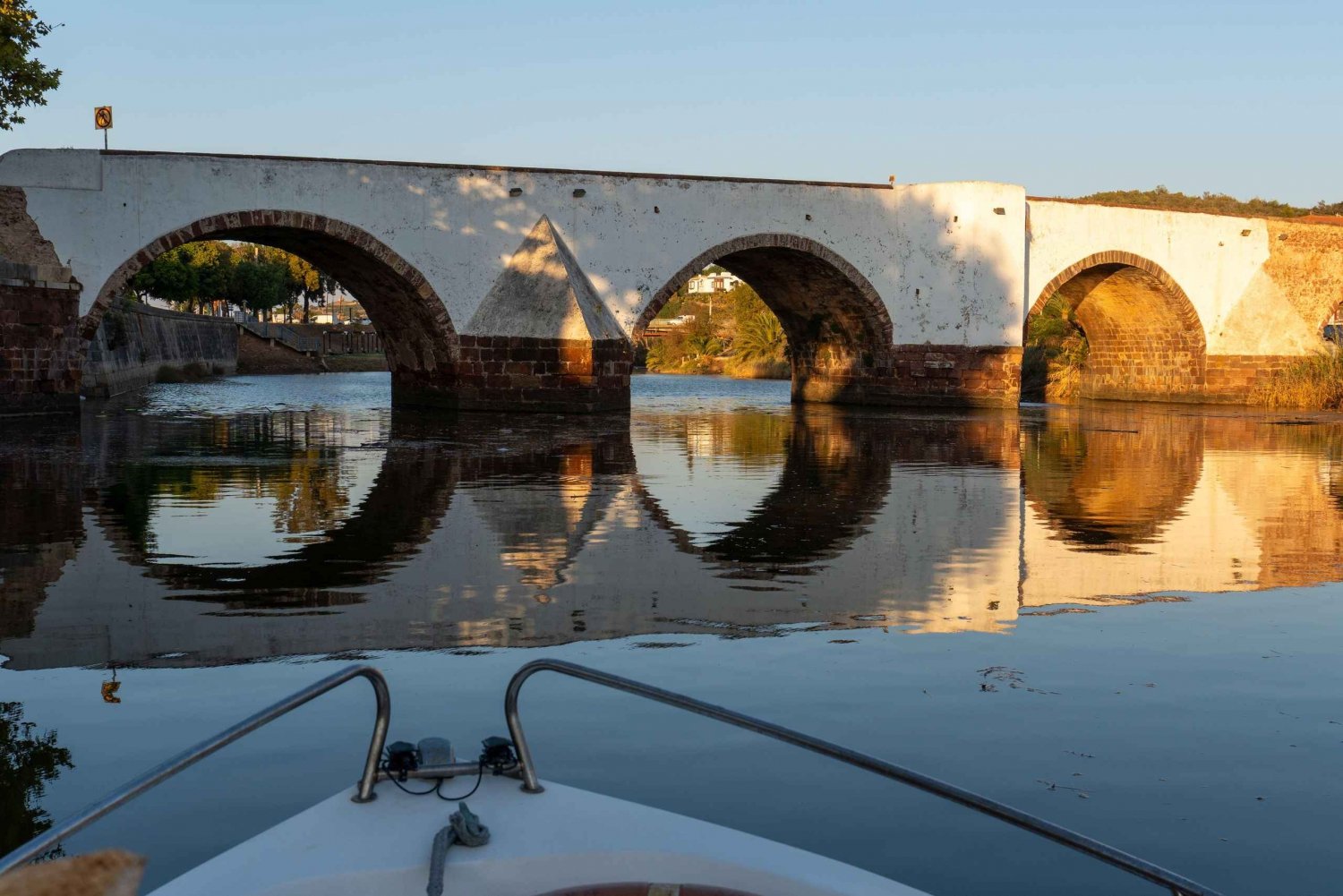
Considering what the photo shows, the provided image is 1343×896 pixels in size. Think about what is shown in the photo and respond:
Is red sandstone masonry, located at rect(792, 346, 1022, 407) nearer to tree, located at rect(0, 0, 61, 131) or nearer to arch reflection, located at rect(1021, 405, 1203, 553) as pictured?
arch reflection, located at rect(1021, 405, 1203, 553)

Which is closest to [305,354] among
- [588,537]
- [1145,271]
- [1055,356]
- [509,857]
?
Result: [1055,356]

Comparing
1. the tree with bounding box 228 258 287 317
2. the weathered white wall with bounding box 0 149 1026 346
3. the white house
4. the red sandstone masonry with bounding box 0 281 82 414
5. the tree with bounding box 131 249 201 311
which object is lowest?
the red sandstone masonry with bounding box 0 281 82 414

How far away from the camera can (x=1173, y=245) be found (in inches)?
1073

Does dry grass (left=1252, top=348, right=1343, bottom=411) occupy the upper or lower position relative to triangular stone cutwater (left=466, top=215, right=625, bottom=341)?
lower

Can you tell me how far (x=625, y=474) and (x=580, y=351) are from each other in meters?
9.29

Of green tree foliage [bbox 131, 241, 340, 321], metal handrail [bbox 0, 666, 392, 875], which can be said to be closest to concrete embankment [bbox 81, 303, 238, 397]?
green tree foliage [bbox 131, 241, 340, 321]

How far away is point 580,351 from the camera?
2172cm

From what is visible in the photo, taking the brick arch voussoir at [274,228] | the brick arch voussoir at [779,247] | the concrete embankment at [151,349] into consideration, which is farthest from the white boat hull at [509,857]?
the concrete embankment at [151,349]

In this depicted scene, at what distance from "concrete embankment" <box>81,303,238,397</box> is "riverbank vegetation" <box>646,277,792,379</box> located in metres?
17.2

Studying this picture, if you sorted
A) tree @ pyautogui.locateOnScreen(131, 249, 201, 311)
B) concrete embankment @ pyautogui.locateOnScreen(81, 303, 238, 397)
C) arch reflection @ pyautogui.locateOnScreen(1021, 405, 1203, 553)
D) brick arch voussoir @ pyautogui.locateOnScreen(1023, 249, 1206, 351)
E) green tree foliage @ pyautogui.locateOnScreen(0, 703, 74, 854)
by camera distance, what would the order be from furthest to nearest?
tree @ pyautogui.locateOnScreen(131, 249, 201, 311)
concrete embankment @ pyautogui.locateOnScreen(81, 303, 238, 397)
brick arch voussoir @ pyautogui.locateOnScreen(1023, 249, 1206, 351)
arch reflection @ pyautogui.locateOnScreen(1021, 405, 1203, 553)
green tree foliage @ pyautogui.locateOnScreen(0, 703, 74, 854)

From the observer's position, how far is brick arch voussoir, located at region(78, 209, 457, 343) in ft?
63.9

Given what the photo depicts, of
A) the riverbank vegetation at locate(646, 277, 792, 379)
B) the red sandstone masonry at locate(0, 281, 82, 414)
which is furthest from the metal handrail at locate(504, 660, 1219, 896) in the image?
the riverbank vegetation at locate(646, 277, 792, 379)

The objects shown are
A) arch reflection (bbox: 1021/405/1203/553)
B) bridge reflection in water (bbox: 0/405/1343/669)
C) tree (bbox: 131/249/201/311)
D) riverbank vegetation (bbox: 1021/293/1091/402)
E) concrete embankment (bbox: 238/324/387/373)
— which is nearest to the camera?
bridge reflection in water (bbox: 0/405/1343/669)

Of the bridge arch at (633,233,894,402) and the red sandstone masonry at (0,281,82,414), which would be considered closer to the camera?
the red sandstone masonry at (0,281,82,414)
